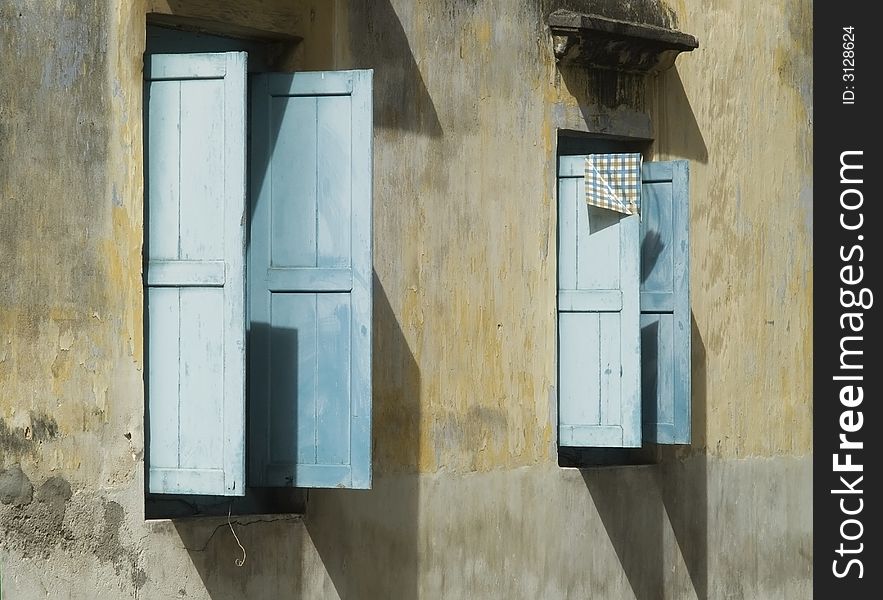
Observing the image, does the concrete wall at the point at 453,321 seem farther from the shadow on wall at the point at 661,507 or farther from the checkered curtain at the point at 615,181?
the checkered curtain at the point at 615,181

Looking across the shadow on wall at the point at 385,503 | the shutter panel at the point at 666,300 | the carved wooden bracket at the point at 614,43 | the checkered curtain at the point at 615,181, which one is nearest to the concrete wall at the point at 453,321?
the shadow on wall at the point at 385,503

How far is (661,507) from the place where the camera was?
840 centimetres

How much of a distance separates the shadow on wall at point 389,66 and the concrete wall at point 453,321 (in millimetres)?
12

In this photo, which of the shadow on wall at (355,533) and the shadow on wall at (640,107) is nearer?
the shadow on wall at (355,533)

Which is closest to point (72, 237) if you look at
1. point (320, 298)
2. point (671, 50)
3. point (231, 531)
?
point (320, 298)

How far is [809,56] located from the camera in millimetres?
9531

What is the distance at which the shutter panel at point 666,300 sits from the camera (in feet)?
25.9

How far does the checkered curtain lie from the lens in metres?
7.46

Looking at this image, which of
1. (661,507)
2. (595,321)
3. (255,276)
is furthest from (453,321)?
(661,507)

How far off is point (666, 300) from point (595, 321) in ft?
1.59

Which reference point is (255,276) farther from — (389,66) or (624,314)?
(624,314)

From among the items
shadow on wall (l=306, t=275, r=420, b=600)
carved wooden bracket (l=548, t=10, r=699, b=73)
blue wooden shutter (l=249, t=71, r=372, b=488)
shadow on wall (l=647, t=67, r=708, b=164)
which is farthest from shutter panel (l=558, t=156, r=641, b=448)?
blue wooden shutter (l=249, t=71, r=372, b=488)
